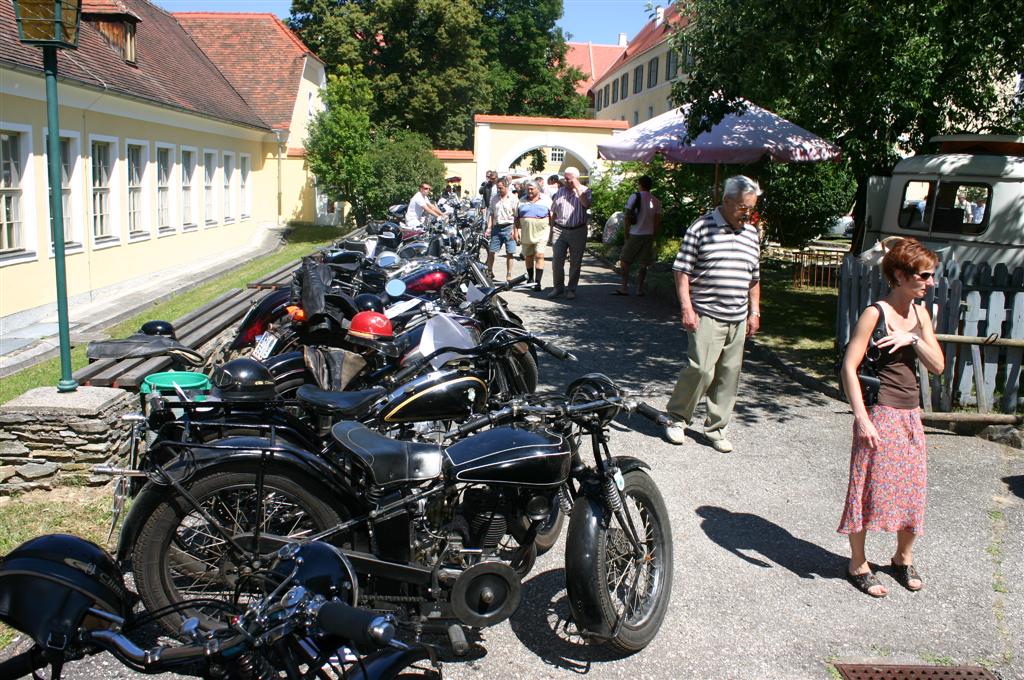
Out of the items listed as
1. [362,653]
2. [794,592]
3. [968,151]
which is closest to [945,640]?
[794,592]

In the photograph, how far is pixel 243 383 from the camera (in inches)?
165

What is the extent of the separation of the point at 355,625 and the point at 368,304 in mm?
5899

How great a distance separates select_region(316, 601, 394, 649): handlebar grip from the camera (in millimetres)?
1806

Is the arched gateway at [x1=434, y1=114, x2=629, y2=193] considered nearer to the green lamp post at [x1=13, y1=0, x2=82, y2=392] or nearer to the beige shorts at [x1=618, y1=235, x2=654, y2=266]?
the beige shorts at [x1=618, y1=235, x2=654, y2=266]

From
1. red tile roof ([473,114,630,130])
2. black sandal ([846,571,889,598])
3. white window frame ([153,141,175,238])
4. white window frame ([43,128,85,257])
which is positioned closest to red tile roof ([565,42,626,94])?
red tile roof ([473,114,630,130])

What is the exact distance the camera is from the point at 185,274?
783 inches

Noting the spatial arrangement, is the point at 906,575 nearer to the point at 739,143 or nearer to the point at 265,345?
the point at 265,345

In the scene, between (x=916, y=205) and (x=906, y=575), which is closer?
(x=906, y=575)

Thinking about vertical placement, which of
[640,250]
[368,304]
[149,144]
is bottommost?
[368,304]

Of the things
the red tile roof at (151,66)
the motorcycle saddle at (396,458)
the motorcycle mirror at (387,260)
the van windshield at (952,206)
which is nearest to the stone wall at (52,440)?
the motorcycle saddle at (396,458)

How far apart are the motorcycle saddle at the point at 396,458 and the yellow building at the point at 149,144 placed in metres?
11.2

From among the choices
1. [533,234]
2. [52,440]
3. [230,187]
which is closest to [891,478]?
[52,440]

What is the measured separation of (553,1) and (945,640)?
57.8 meters

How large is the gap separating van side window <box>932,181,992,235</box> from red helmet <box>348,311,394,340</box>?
8854 millimetres
